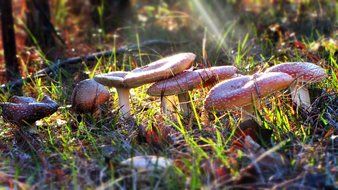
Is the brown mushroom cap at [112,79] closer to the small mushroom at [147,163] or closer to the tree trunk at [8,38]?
the small mushroom at [147,163]

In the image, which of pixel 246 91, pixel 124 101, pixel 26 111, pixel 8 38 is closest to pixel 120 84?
pixel 124 101

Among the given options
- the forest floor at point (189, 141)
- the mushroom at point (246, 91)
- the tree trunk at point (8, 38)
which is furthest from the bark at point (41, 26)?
the mushroom at point (246, 91)

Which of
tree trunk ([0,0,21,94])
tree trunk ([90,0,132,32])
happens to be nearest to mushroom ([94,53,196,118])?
tree trunk ([0,0,21,94])

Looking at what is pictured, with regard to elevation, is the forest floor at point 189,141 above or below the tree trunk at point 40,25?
below

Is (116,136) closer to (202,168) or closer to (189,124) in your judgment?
(189,124)

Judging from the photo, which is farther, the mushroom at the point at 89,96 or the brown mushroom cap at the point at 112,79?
the mushroom at the point at 89,96
